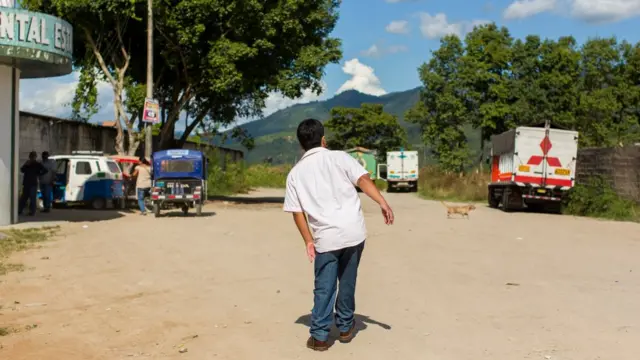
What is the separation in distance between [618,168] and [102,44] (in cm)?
1876

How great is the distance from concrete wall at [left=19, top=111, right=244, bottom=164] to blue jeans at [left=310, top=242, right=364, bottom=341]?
66.4 feet

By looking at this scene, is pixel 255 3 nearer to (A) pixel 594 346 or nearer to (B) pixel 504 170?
(B) pixel 504 170

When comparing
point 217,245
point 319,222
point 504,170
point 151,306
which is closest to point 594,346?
point 319,222

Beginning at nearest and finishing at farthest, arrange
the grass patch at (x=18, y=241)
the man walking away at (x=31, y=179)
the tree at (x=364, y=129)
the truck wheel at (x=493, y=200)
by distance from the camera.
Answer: the grass patch at (x=18, y=241), the man walking away at (x=31, y=179), the truck wheel at (x=493, y=200), the tree at (x=364, y=129)

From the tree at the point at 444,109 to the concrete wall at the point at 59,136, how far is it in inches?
1233

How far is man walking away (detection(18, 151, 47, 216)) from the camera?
19.9 meters

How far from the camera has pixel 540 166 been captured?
2667 centimetres

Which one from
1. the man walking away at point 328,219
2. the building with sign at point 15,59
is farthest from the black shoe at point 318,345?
the building with sign at point 15,59

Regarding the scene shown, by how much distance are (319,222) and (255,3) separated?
2099 cm

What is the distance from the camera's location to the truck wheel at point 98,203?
2469 centimetres

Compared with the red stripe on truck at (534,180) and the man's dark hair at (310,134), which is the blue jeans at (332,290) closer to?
the man's dark hair at (310,134)

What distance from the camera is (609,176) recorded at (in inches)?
1029

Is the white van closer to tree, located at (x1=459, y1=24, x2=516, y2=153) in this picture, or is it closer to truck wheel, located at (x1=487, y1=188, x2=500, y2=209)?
truck wheel, located at (x1=487, y1=188, x2=500, y2=209)

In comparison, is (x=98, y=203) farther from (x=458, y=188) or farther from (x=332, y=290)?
(x=458, y=188)
